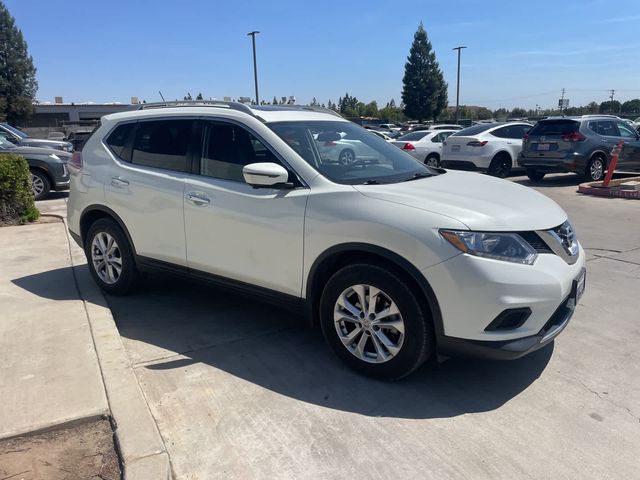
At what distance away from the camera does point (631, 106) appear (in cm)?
6469

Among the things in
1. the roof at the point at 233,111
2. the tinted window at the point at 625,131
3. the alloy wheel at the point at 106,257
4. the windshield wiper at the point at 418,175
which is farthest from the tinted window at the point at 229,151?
the tinted window at the point at 625,131

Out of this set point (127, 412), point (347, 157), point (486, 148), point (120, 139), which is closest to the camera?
point (127, 412)

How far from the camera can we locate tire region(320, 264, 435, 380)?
3.23m

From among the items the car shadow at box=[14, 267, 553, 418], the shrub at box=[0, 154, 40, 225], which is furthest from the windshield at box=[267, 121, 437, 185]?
the shrub at box=[0, 154, 40, 225]

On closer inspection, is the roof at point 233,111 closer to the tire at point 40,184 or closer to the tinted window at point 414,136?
→ the tire at point 40,184

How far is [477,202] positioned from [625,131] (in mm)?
12207

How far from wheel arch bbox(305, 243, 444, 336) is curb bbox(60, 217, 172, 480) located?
1.28 meters

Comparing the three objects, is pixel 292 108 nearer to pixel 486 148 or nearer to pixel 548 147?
pixel 548 147

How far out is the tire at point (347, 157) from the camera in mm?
4035

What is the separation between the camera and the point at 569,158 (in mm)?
12438

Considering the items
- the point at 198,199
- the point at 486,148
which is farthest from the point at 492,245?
the point at 486,148

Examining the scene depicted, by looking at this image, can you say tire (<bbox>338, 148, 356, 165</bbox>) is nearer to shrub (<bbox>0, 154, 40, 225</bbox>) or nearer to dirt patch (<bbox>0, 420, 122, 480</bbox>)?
dirt patch (<bbox>0, 420, 122, 480</bbox>)

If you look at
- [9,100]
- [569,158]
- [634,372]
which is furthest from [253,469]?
[9,100]

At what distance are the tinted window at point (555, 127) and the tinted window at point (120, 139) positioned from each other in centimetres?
1057
